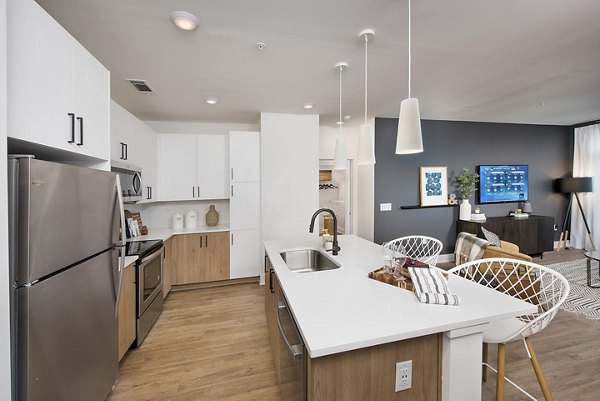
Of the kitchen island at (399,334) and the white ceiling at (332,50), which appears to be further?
the white ceiling at (332,50)

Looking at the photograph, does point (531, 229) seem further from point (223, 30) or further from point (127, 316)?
point (127, 316)

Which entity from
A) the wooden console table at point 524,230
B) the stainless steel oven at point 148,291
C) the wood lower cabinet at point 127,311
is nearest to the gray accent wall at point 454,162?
the wooden console table at point 524,230

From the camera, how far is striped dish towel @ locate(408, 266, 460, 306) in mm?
1182

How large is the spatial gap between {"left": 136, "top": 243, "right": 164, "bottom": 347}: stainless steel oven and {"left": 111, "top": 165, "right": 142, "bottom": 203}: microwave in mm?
643

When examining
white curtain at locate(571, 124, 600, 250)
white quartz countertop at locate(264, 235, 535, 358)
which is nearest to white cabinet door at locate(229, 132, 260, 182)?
white quartz countertop at locate(264, 235, 535, 358)

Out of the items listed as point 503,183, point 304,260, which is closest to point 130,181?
point 304,260

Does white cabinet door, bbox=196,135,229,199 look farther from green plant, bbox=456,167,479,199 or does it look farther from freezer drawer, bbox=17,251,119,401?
green plant, bbox=456,167,479,199

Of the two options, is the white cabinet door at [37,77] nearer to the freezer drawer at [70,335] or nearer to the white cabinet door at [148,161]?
the freezer drawer at [70,335]

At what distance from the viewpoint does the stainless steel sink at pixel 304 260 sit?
2.17 m

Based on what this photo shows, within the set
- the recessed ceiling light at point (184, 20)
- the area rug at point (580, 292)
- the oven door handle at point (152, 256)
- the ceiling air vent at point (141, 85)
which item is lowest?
the area rug at point (580, 292)

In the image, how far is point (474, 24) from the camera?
5.66 ft

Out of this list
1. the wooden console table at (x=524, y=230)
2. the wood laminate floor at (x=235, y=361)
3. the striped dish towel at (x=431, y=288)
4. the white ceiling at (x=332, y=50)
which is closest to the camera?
the striped dish towel at (x=431, y=288)

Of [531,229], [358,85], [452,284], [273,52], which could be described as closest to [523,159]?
[531,229]

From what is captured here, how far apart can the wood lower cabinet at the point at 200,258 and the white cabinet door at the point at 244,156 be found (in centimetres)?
91
